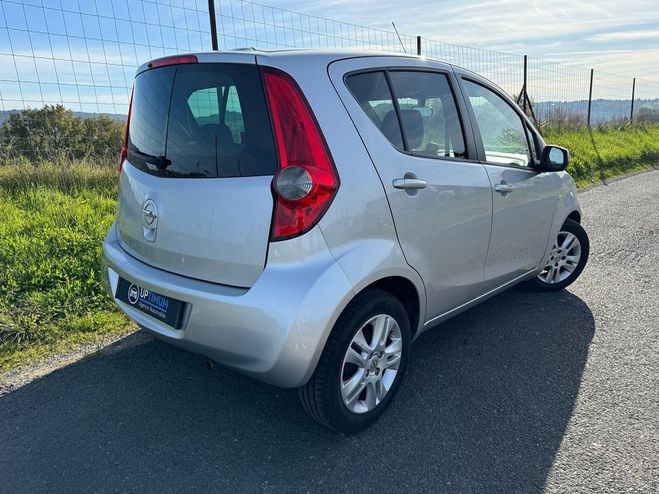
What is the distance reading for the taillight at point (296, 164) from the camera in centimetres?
219

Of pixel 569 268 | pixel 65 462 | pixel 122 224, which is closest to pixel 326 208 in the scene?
pixel 122 224

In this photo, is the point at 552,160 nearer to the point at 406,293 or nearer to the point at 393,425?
the point at 406,293

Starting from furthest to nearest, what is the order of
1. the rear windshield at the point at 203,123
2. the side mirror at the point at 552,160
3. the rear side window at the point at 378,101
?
the side mirror at the point at 552,160 → the rear side window at the point at 378,101 → the rear windshield at the point at 203,123

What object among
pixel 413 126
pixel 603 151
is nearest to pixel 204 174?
pixel 413 126

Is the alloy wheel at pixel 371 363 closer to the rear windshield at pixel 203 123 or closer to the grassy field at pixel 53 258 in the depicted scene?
the rear windshield at pixel 203 123

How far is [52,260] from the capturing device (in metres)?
4.46

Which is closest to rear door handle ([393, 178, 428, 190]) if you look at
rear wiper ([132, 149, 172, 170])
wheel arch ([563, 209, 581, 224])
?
rear wiper ([132, 149, 172, 170])

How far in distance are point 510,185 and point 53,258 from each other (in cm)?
368

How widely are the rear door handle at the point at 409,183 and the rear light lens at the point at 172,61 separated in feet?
3.60

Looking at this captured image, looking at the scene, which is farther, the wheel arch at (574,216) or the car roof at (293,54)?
the wheel arch at (574,216)

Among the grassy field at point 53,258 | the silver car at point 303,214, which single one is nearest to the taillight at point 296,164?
the silver car at point 303,214

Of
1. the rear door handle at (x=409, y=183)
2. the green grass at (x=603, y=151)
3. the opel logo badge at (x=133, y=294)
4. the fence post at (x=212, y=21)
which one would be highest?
the fence post at (x=212, y=21)

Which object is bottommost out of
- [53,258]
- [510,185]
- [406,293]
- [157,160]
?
[53,258]

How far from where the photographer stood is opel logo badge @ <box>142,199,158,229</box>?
2.54m
